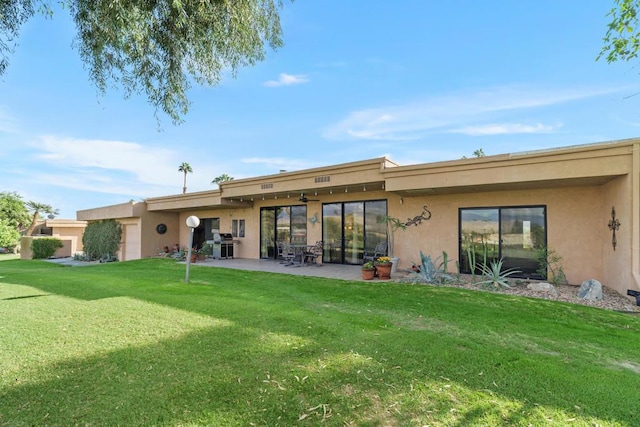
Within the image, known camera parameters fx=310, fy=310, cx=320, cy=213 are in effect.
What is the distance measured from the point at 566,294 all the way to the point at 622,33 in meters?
5.55

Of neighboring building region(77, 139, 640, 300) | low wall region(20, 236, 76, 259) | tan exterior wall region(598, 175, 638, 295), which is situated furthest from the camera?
low wall region(20, 236, 76, 259)

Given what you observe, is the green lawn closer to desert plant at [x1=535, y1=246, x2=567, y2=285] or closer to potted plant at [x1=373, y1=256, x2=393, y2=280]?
potted plant at [x1=373, y1=256, x2=393, y2=280]

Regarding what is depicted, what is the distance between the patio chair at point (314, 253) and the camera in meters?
11.4

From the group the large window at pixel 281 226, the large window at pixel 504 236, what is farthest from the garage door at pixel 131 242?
the large window at pixel 504 236

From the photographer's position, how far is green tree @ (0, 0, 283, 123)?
370 cm

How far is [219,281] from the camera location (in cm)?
800

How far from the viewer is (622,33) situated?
6441mm

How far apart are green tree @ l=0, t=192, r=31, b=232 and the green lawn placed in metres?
37.1

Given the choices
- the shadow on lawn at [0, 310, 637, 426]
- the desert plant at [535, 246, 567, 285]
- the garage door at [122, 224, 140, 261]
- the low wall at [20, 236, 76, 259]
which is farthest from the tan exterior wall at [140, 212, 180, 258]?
the desert plant at [535, 246, 567, 285]

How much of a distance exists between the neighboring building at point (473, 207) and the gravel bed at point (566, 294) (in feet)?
1.10

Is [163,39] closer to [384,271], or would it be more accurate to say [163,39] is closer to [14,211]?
[384,271]

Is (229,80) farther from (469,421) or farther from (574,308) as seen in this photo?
(574,308)

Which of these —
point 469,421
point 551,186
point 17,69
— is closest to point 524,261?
point 551,186

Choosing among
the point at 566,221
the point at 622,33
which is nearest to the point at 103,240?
the point at 566,221
